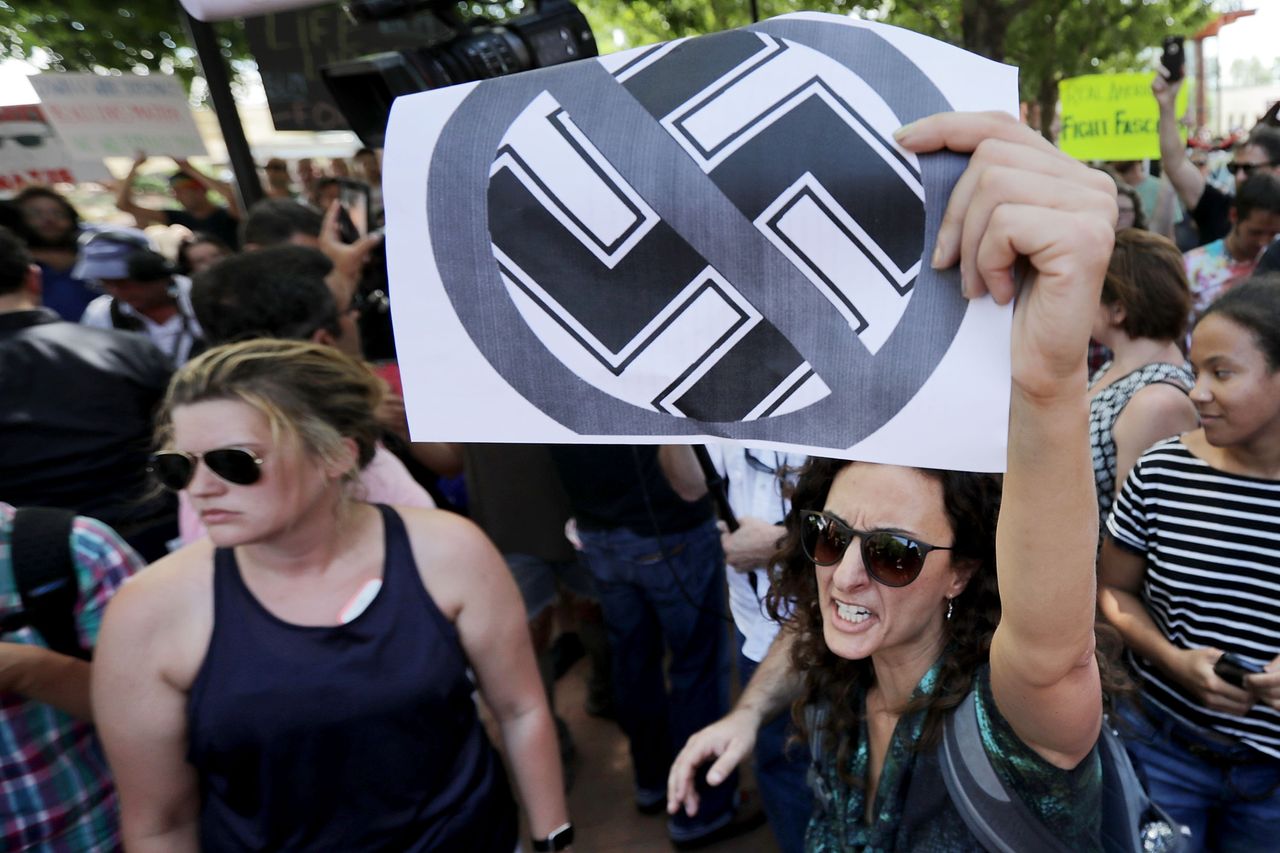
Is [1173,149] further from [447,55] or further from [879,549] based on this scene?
[879,549]

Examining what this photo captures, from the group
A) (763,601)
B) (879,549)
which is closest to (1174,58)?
(763,601)

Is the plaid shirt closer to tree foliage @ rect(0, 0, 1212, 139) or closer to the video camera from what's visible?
the video camera

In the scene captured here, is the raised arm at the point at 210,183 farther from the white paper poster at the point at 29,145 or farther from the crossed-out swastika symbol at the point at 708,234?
the crossed-out swastika symbol at the point at 708,234

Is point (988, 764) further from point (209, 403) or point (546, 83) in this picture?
point (209, 403)

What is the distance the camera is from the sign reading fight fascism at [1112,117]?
20.2 feet

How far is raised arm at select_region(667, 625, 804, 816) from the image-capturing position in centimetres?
162

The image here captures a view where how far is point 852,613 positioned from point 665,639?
1892 millimetres

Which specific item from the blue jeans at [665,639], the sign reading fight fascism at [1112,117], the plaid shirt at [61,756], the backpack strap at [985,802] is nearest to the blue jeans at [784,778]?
the backpack strap at [985,802]

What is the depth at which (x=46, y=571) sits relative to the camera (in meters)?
1.66

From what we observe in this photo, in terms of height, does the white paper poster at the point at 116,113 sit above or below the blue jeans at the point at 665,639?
above

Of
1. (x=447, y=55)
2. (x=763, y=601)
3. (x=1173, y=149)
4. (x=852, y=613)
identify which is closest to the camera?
(x=852, y=613)

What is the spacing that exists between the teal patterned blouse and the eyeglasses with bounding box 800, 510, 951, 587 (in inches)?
6.4

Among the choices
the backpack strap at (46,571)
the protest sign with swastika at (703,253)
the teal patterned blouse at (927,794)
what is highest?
the protest sign with swastika at (703,253)

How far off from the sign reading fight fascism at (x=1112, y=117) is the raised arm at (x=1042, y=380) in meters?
6.16
